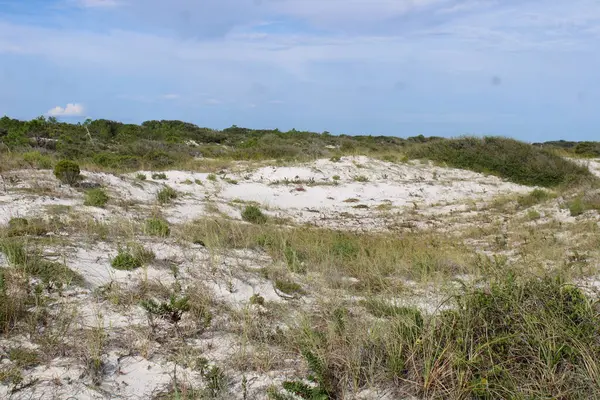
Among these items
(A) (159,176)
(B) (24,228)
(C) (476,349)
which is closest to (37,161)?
(A) (159,176)

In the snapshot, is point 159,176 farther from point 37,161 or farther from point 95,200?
point 95,200

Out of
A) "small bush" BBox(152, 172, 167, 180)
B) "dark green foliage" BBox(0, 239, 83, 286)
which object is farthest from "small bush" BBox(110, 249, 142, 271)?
"small bush" BBox(152, 172, 167, 180)

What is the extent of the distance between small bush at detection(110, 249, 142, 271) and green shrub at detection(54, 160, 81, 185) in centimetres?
708

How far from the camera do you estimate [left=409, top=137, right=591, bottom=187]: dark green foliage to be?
22125 millimetres

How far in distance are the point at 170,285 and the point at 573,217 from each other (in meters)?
10.6

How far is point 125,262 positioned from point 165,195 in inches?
294

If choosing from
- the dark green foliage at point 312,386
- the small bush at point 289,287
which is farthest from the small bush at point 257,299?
the dark green foliage at point 312,386

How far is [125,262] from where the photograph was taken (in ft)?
18.4

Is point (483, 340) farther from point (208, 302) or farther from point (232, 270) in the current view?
point (232, 270)

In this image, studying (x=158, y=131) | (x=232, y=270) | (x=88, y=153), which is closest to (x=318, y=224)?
(x=232, y=270)

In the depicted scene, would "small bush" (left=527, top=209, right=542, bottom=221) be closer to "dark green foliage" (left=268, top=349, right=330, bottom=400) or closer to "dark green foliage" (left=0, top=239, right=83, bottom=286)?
"dark green foliage" (left=268, top=349, right=330, bottom=400)

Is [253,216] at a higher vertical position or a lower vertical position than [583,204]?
lower

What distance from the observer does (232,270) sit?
19.4 feet

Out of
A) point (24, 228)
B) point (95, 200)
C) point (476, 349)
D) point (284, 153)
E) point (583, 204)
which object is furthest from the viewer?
point (284, 153)
